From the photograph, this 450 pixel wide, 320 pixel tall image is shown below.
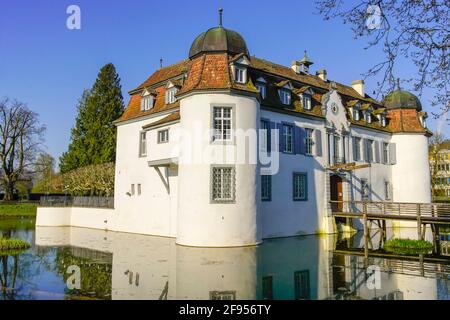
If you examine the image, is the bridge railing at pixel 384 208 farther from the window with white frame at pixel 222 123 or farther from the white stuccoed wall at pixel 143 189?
the white stuccoed wall at pixel 143 189

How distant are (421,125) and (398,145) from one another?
228 cm

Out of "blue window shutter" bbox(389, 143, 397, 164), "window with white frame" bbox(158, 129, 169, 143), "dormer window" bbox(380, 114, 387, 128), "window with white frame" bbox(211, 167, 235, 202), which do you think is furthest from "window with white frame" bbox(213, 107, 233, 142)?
"blue window shutter" bbox(389, 143, 397, 164)

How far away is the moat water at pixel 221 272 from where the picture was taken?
876 centimetres

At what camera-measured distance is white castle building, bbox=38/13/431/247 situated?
16.5 metres

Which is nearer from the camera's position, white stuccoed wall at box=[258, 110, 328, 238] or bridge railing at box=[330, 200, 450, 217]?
bridge railing at box=[330, 200, 450, 217]

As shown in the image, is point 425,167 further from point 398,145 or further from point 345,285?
point 345,285

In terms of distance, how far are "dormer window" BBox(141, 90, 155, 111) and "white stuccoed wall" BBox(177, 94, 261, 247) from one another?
5.88 metres

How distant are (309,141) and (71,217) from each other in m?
18.2

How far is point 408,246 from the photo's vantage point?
16.8 metres

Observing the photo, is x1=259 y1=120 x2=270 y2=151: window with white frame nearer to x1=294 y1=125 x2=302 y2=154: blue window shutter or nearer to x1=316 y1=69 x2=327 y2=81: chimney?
x1=294 y1=125 x2=302 y2=154: blue window shutter

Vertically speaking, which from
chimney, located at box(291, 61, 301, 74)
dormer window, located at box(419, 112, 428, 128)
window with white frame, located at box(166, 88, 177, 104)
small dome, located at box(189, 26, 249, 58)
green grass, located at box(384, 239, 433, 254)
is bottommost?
green grass, located at box(384, 239, 433, 254)
